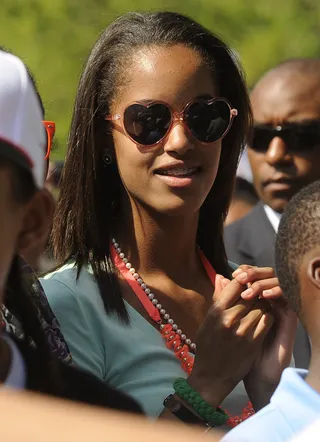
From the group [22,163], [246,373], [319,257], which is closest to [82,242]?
A: [246,373]

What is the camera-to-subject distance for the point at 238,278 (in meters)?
2.86

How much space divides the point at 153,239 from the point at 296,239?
657mm

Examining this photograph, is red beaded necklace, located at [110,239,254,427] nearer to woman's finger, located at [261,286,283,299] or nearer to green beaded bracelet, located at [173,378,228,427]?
green beaded bracelet, located at [173,378,228,427]

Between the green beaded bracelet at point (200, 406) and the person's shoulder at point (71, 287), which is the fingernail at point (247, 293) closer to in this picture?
the green beaded bracelet at point (200, 406)

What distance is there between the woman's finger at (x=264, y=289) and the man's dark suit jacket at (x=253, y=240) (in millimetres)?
1884

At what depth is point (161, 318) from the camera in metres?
3.05

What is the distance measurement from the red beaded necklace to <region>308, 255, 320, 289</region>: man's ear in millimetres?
523

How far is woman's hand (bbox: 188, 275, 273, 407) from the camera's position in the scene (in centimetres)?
284

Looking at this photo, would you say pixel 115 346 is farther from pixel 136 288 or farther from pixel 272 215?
pixel 272 215

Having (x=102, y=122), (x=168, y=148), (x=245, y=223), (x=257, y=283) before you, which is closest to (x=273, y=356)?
(x=257, y=283)

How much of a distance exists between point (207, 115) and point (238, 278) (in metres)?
0.49

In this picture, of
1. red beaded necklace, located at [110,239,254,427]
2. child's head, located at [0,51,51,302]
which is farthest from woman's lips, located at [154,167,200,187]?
child's head, located at [0,51,51,302]

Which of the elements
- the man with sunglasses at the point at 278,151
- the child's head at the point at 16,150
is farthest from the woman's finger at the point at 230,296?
the man with sunglasses at the point at 278,151

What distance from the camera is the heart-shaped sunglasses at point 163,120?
9.91 ft
